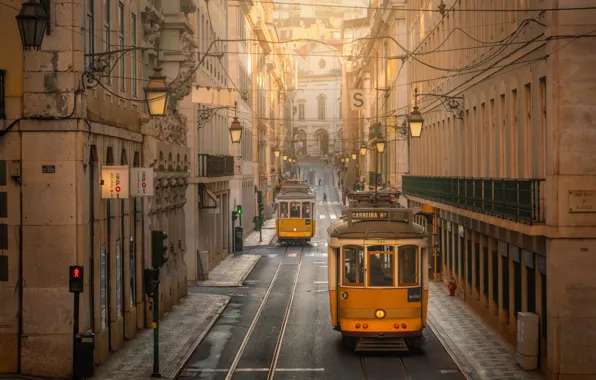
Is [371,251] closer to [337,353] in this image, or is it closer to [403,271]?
[403,271]

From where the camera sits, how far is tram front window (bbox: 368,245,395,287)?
23469mm

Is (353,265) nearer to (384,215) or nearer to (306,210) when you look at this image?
(384,215)

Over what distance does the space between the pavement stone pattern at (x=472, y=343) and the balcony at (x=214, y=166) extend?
47.2ft

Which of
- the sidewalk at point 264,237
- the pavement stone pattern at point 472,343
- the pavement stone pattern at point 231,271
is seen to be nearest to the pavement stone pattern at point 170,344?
the pavement stone pattern at point 231,271

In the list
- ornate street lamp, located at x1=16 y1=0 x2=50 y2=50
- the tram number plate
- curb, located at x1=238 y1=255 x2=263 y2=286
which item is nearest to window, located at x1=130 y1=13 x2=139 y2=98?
the tram number plate

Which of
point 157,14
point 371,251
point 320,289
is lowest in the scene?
point 320,289

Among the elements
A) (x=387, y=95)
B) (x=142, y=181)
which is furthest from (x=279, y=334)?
(x=387, y=95)

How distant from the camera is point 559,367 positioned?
20562 millimetres

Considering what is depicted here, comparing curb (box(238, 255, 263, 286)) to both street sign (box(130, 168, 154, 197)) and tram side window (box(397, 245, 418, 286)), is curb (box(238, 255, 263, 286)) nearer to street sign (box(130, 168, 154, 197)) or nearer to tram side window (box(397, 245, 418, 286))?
street sign (box(130, 168, 154, 197))

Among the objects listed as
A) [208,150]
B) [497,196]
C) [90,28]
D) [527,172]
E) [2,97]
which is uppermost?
[90,28]

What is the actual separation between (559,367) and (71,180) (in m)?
10.5

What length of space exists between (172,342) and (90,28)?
27.8ft

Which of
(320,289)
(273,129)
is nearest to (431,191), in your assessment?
A: (320,289)

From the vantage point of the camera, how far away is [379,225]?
934 inches
